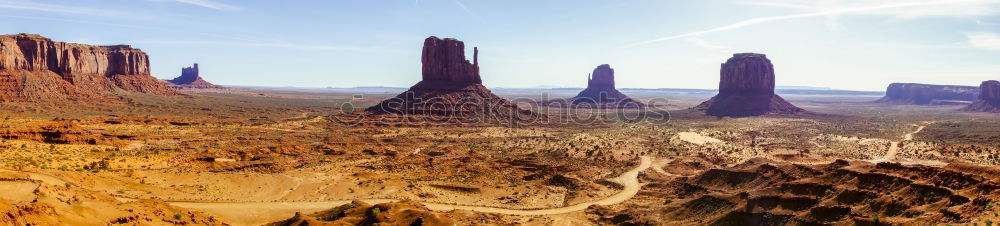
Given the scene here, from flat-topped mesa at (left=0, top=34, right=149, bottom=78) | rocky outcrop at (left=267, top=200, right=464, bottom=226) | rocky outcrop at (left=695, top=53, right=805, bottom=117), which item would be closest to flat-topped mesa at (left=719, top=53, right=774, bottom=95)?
rocky outcrop at (left=695, top=53, right=805, bottom=117)

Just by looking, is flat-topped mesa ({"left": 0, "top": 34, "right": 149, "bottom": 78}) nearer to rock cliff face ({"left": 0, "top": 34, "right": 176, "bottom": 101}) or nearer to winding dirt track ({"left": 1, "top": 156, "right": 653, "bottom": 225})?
rock cliff face ({"left": 0, "top": 34, "right": 176, "bottom": 101})

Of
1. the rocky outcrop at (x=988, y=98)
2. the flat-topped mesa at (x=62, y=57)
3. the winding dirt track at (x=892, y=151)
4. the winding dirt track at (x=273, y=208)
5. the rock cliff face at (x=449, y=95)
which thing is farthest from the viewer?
the rocky outcrop at (x=988, y=98)

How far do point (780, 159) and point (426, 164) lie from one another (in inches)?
1540

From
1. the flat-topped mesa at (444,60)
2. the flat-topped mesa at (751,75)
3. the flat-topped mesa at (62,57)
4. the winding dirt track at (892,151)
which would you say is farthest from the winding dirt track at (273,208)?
the flat-topped mesa at (751,75)

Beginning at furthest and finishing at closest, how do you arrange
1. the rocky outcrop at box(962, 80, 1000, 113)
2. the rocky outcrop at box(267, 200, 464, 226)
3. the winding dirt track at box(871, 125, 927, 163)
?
the rocky outcrop at box(962, 80, 1000, 113) < the winding dirt track at box(871, 125, 927, 163) < the rocky outcrop at box(267, 200, 464, 226)

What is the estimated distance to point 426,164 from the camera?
5162 centimetres

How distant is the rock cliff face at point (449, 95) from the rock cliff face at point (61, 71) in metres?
62.5

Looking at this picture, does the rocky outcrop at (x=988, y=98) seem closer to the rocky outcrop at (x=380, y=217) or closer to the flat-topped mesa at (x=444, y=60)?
the flat-topped mesa at (x=444, y=60)

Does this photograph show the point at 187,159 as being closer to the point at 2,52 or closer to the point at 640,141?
the point at 640,141

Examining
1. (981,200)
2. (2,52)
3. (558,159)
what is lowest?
(558,159)

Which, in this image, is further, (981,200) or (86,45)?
(86,45)

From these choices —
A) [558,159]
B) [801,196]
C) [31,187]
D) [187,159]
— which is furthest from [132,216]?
[558,159]

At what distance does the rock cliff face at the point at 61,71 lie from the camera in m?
99.8

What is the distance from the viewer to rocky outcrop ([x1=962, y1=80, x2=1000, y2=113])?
155m
